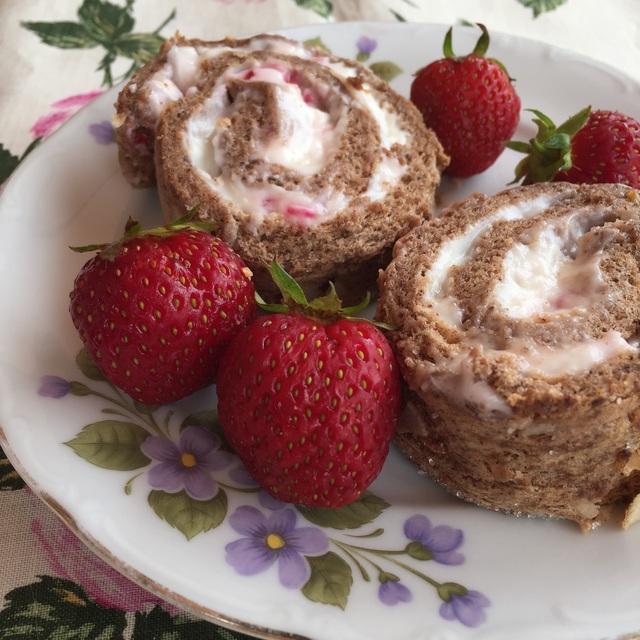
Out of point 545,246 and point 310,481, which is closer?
point 310,481

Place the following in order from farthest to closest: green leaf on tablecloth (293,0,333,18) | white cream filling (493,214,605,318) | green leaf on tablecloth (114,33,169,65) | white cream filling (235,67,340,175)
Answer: green leaf on tablecloth (293,0,333,18), green leaf on tablecloth (114,33,169,65), white cream filling (235,67,340,175), white cream filling (493,214,605,318)

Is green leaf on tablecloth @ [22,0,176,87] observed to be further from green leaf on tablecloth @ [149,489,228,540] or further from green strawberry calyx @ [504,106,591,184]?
green leaf on tablecloth @ [149,489,228,540]

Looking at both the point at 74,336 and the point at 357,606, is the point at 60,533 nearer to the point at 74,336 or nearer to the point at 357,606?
the point at 74,336

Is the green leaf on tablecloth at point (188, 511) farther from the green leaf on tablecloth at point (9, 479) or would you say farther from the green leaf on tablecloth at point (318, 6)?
the green leaf on tablecloth at point (318, 6)

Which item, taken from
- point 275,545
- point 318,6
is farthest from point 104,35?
point 275,545

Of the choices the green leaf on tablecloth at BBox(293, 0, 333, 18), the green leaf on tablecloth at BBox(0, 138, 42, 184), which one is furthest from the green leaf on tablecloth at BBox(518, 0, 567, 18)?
the green leaf on tablecloth at BBox(0, 138, 42, 184)

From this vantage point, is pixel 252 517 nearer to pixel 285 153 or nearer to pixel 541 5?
pixel 285 153

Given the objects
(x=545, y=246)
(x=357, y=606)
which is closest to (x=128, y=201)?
(x=545, y=246)
